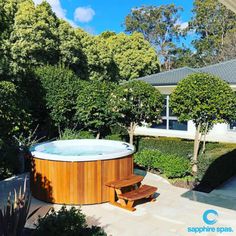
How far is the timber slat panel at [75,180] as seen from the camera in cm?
770

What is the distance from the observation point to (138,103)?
11.7m

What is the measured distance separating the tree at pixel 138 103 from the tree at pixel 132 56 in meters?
20.2

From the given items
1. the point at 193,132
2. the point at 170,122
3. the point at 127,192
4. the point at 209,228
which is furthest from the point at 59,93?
the point at 209,228

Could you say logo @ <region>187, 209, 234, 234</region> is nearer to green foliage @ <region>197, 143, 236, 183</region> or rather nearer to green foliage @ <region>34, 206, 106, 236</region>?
green foliage @ <region>34, 206, 106, 236</region>

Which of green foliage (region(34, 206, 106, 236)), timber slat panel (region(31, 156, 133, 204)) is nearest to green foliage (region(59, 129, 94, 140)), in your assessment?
timber slat panel (region(31, 156, 133, 204))

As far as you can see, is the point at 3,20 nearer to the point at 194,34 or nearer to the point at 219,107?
the point at 219,107

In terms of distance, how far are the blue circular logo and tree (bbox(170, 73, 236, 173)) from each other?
2.84 metres

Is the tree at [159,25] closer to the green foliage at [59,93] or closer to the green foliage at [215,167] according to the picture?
the green foliage at [59,93]

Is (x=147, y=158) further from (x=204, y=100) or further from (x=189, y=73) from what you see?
(x=189, y=73)

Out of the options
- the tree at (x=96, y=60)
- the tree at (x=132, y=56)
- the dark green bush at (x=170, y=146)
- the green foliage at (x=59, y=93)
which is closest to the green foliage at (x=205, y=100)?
the dark green bush at (x=170, y=146)

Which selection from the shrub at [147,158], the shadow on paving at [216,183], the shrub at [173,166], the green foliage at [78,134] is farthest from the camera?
the green foliage at [78,134]

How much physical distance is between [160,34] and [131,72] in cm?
1710

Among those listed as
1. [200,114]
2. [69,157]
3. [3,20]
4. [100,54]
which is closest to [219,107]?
[200,114]

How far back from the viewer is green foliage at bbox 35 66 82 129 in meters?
14.2
